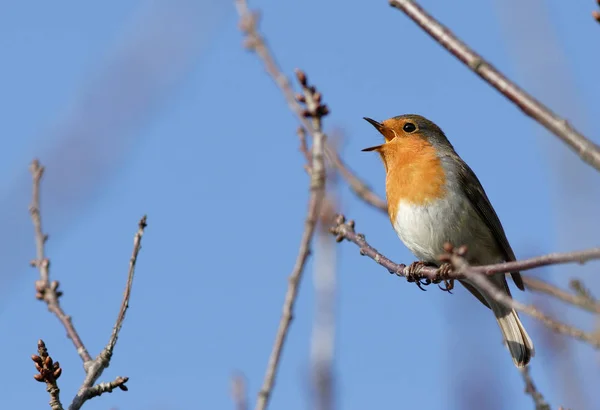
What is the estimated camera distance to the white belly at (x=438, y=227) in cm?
771

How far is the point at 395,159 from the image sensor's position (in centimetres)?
852

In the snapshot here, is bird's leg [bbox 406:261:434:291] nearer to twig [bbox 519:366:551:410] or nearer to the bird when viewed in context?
the bird

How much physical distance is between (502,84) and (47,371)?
100 inches

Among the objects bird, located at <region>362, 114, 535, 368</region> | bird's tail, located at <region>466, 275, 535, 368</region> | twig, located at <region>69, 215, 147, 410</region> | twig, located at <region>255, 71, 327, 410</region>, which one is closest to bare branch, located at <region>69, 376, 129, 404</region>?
twig, located at <region>69, 215, 147, 410</region>

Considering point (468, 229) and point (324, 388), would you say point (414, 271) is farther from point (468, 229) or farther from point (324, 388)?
point (324, 388)

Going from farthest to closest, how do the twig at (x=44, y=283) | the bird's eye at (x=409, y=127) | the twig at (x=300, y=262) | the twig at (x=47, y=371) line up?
1. the bird's eye at (x=409, y=127)
2. the twig at (x=44, y=283)
3. the twig at (x=47, y=371)
4. the twig at (x=300, y=262)

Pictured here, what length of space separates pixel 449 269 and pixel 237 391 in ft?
11.5

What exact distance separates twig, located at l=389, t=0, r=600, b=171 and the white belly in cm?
418

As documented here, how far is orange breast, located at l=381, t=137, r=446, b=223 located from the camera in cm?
785

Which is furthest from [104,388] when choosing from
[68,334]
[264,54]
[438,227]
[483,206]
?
[483,206]

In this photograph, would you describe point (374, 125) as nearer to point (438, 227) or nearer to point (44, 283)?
point (438, 227)

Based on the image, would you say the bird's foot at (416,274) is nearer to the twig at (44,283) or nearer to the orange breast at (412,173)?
the orange breast at (412,173)

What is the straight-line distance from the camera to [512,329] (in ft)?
27.9

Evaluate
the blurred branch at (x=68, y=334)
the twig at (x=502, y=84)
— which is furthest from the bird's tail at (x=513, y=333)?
the twig at (x=502, y=84)
